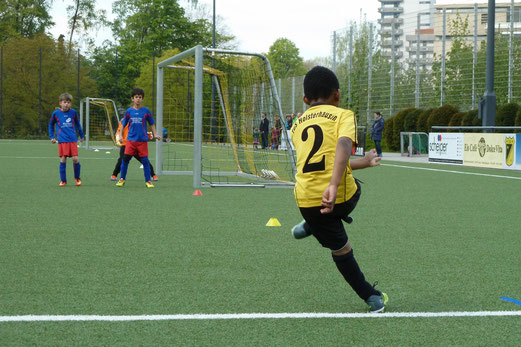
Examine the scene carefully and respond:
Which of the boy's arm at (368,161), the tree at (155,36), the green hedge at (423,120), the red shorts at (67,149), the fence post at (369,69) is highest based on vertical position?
the tree at (155,36)

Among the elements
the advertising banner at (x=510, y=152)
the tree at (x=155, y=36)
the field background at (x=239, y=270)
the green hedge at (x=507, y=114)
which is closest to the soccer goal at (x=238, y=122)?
the field background at (x=239, y=270)

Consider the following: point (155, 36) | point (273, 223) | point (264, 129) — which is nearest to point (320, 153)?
point (273, 223)

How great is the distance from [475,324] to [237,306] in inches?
55.9

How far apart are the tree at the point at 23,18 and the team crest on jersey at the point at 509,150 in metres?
53.9

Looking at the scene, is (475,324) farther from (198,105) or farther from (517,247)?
(198,105)

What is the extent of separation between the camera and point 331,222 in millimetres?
4195

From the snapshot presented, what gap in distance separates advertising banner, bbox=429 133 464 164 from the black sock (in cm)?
1785

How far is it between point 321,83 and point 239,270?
1.91m

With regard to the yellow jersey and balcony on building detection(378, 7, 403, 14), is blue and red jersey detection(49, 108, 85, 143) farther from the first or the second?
balcony on building detection(378, 7, 403, 14)

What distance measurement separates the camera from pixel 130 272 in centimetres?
546

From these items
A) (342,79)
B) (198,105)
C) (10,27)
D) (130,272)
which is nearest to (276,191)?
(198,105)

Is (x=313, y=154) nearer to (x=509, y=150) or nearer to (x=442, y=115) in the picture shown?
(x=509, y=150)

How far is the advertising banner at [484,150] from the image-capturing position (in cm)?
1942

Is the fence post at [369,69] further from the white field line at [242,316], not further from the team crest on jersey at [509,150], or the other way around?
the white field line at [242,316]
